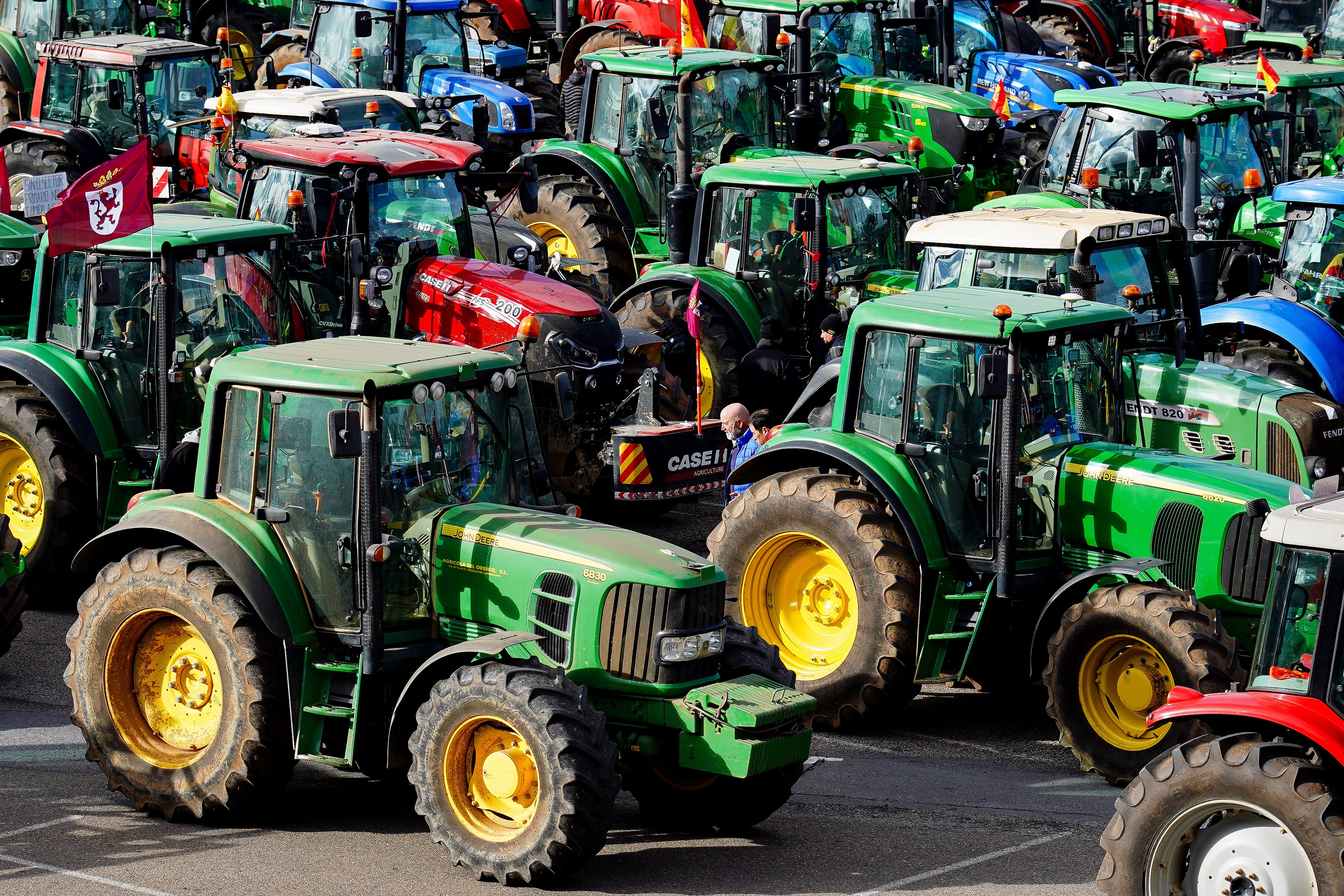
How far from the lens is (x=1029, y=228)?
12.5 meters

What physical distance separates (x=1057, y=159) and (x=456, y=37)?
7.13 metres

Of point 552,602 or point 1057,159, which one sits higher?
point 1057,159

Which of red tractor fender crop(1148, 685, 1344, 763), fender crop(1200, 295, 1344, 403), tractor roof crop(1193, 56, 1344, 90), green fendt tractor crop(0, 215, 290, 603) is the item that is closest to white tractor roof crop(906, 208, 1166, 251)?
fender crop(1200, 295, 1344, 403)

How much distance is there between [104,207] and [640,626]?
480 centimetres

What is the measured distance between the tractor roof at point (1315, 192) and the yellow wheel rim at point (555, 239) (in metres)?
6.09

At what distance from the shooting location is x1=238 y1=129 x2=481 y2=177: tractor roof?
13930mm

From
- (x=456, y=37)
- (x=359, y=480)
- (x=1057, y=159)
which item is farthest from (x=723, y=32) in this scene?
(x=359, y=480)

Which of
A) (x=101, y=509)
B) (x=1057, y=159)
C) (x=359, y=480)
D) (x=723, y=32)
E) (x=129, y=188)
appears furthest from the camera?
(x=723, y=32)

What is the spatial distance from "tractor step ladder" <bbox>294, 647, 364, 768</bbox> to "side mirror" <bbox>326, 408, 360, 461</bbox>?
104cm

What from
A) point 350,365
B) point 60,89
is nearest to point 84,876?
point 350,365

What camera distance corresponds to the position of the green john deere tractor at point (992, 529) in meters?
9.44

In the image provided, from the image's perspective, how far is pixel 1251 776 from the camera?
6.71 meters

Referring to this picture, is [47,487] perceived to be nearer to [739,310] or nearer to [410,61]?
[739,310]

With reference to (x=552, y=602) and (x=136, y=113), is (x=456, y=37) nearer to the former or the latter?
(x=136, y=113)
